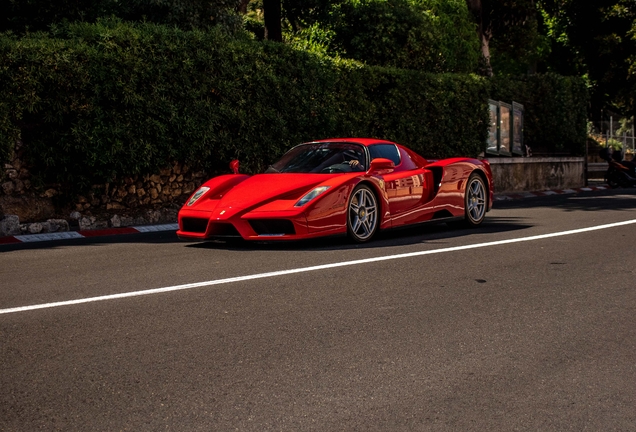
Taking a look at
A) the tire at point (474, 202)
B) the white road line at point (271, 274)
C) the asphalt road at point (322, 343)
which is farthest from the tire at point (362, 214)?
the tire at point (474, 202)

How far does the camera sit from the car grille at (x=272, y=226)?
10047 mm

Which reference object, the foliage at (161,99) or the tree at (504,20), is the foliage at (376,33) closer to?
the foliage at (161,99)

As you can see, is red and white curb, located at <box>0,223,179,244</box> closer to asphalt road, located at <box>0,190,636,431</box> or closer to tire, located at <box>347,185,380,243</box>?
asphalt road, located at <box>0,190,636,431</box>

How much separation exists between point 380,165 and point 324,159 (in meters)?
0.78

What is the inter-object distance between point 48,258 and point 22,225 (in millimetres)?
3967

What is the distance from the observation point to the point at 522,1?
125 feet

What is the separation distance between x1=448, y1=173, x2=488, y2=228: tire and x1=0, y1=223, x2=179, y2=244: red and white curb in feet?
14.0

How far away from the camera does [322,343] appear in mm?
5488

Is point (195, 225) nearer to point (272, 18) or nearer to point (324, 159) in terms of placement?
point (324, 159)

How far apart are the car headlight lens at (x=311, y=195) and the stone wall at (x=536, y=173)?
14.6 metres

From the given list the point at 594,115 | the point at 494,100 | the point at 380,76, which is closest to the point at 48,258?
the point at 380,76

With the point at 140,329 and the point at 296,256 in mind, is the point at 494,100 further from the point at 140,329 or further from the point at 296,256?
the point at 140,329

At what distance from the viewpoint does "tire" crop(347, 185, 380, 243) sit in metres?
10.6

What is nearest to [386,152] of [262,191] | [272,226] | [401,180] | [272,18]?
[401,180]
